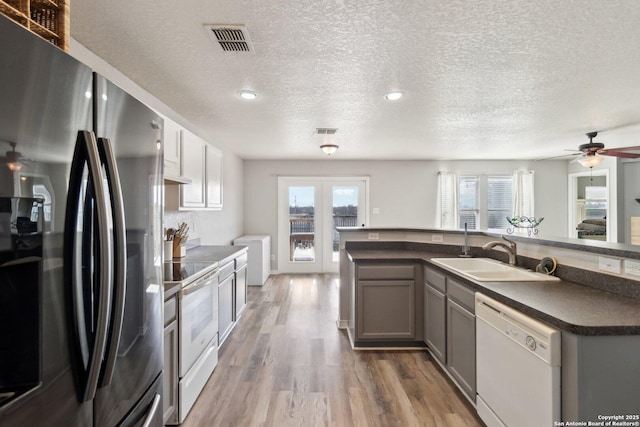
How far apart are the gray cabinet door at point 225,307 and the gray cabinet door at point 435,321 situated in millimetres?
1890

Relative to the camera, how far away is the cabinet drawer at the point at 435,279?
2.37 m

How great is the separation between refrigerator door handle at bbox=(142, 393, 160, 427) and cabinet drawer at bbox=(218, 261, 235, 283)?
4.59 feet

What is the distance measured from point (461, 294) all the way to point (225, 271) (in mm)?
2058

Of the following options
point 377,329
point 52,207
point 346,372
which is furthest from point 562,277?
point 52,207

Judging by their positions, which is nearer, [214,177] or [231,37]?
[231,37]

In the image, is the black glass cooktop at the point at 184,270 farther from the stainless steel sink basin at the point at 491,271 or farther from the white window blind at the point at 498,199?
the white window blind at the point at 498,199

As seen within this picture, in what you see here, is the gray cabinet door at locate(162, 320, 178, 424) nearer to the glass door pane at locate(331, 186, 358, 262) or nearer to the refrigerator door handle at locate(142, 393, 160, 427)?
the refrigerator door handle at locate(142, 393, 160, 427)

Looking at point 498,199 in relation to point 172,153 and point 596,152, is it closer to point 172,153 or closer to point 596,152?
Result: point 596,152

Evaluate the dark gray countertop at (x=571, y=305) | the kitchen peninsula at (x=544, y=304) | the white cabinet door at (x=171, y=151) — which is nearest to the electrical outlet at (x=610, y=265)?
the kitchen peninsula at (x=544, y=304)

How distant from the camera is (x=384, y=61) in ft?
6.84

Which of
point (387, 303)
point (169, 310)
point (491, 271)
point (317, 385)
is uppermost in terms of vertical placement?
point (491, 271)

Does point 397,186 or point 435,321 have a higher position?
point 397,186

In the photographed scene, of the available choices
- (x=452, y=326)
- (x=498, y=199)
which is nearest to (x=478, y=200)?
(x=498, y=199)

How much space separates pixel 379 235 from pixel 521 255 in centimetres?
140
